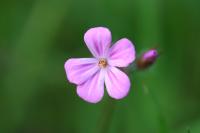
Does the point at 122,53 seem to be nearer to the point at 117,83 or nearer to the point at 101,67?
the point at 117,83

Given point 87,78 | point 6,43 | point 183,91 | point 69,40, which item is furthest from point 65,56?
point 87,78

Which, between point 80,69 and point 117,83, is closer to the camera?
point 117,83

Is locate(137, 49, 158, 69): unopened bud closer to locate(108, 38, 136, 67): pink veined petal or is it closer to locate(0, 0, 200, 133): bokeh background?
locate(108, 38, 136, 67): pink veined petal

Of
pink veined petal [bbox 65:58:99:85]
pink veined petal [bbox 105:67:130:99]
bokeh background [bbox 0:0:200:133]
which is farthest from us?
bokeh background [bbox 0:0:200:133]

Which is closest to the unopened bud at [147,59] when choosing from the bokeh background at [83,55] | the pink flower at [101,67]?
the pink flower at [101,67]

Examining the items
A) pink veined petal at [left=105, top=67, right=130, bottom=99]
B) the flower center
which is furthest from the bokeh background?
pink veined petal at [left=105, top=67, right=130, bottom=99]

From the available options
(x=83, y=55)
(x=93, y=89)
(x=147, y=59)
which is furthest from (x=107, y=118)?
(x=83, y=55)

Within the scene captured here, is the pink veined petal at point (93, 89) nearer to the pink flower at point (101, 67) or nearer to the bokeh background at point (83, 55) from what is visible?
the pink flower at point (101, 67)

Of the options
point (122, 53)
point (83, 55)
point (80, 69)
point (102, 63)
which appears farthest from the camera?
point (83, 55)
